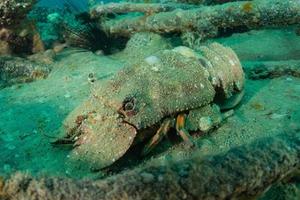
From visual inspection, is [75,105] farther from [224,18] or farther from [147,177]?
[147,177]

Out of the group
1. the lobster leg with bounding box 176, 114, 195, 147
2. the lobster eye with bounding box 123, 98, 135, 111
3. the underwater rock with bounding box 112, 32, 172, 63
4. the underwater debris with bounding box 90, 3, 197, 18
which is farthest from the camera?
the underwater debris with bounding box 90, 3, 197, 18

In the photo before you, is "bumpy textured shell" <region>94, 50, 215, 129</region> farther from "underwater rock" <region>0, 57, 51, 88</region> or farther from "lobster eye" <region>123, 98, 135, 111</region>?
"underwater rock" <region>0, 57, 51, 88</region>

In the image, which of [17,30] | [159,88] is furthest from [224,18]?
[17,30]

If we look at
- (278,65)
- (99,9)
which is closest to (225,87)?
(278,65)

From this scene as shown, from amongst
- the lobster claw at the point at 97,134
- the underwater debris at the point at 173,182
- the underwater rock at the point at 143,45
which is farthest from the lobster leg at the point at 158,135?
the underwater rock at the point at 143,45

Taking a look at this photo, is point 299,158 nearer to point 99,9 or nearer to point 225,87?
point 225,87

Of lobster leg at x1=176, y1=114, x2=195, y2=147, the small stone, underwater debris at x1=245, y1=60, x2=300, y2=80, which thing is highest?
the small stone

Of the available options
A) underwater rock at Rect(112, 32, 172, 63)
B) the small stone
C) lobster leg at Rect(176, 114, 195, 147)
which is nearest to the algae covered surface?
lobster leg at Rect(176, 114, 195, 147)
